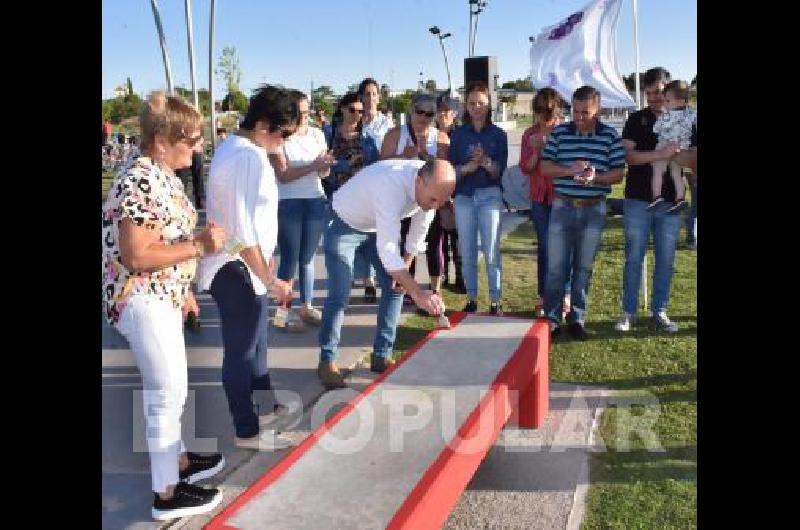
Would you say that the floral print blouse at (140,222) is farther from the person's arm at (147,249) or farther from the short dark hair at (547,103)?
the short dark hair at (547,103)

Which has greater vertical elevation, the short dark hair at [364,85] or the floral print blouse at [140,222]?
the short dark hair at [364,85]

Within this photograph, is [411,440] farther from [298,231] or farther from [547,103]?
[547,103]

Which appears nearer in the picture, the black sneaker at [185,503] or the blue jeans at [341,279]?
the black sneaker at [185,503]

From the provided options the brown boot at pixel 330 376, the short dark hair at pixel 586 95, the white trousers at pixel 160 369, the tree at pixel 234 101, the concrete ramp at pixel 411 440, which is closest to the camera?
the concrete ramp at pixel 411 440

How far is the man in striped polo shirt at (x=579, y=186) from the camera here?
4.91m

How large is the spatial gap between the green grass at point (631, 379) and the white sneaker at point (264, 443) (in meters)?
1.58

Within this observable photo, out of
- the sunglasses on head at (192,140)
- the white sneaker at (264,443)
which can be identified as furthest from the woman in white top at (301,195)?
the sunglasses on head at (192,140)

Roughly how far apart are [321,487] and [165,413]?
0.80 metres

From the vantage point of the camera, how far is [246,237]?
3.18m

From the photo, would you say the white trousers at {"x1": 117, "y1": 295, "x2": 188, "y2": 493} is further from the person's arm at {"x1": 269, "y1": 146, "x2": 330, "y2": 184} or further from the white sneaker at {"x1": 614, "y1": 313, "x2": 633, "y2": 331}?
the white sneaker at {"x1": 614, "y1": 313, "x2": 633, "y2": 331}

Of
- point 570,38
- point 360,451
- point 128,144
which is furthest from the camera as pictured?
point 128,144

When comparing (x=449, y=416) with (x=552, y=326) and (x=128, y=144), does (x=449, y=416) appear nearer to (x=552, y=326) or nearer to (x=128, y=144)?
(x=552, y=326)

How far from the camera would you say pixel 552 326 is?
5359mm
